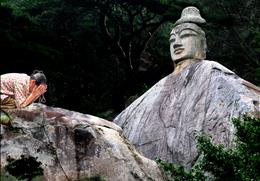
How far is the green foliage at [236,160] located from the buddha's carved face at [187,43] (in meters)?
3.58

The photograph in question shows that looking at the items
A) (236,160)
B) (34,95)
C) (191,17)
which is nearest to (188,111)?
(191,17)

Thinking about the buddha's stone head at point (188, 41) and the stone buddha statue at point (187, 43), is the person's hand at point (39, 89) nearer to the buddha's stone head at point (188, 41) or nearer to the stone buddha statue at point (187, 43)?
the stone buddha statue at point (187, 43)

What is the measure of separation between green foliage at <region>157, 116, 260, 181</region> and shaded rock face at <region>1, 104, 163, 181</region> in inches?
20.5

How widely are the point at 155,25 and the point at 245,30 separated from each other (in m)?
2.44

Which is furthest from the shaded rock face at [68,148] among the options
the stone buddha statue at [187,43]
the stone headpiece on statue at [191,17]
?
the stone headpiece on statue at [191,17]

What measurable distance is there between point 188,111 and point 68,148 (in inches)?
118

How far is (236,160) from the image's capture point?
23.7 ft

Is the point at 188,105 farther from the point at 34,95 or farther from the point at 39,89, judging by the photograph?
the point at 34,95

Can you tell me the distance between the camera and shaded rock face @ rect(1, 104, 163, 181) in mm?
7141

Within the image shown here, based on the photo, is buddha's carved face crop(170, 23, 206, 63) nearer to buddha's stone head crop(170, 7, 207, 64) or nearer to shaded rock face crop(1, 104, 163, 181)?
buddha's stone head crop(170, 7, 207, 64)

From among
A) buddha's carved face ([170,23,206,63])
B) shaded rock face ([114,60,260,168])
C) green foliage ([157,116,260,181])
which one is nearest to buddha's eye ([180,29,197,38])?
buddha's carved face ([170,23,206,63])

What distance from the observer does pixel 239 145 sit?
743 centimetres

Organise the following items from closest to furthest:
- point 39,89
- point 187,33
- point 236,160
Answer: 1. point 236,160
2. point 39,89
3. point 187,33

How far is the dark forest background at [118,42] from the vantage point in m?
15.5
